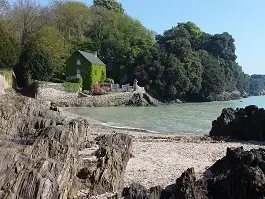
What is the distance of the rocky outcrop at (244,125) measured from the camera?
896 inches

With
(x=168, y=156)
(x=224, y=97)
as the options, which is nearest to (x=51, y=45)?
(x=168, y=156)

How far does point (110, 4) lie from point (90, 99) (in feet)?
162

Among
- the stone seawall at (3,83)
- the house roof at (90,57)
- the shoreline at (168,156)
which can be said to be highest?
the house roof at (90,57)

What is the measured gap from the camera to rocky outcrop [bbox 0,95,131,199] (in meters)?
7.49

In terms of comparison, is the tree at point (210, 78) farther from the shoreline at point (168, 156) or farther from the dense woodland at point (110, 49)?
the shoreline at point (168, 156)

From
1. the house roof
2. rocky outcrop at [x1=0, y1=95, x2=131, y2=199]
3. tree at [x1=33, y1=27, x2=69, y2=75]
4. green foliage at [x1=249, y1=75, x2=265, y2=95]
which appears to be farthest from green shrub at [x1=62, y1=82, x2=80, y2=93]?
green foliage at [x1=249, y1=75, x2=265, y2=95]

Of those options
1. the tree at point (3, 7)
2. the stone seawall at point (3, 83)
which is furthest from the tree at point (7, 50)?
the tree at point (3, 7)

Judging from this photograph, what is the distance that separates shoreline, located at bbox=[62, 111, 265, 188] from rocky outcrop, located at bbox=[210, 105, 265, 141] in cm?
111

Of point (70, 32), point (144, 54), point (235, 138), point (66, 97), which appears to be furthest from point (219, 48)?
point (235, 138)

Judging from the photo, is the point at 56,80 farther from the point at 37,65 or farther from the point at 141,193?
the point at 141,193

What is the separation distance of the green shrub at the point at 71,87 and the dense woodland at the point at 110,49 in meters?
2.98

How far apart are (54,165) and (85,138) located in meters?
9.26

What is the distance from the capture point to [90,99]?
51.1 meters

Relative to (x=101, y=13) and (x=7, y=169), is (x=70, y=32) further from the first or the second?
(x=7, y=169)
